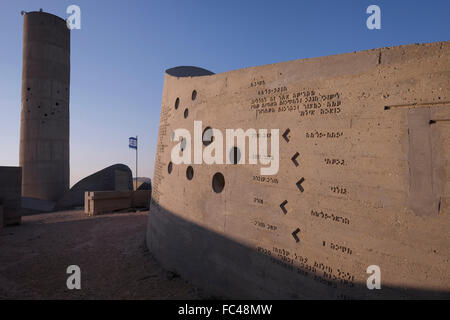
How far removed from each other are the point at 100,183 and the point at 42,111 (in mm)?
7190

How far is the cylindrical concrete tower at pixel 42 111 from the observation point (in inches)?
872

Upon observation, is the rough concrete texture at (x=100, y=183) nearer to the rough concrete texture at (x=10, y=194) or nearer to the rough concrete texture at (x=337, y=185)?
the rough concrete texture at (x=10, y=194)

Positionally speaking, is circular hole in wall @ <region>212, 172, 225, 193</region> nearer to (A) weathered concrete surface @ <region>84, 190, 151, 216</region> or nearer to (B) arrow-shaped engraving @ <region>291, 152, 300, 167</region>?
(B) arrow-shaped engraving @ <region>291, 152, 300, 167</region>

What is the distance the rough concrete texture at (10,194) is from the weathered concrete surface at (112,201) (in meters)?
3.45

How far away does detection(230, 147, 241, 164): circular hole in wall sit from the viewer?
5.63 meters

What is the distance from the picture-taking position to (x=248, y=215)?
5.30 metres

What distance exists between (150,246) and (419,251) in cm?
768

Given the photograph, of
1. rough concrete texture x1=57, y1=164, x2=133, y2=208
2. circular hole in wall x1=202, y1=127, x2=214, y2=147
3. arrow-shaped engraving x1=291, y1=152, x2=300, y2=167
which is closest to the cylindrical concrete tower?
rough concrete texture x1=57, y1=164, x2=133, y2=208

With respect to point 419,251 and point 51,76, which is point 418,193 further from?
point 51,76

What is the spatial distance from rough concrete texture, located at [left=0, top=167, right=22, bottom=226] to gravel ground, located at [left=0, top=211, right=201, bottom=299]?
1.56m

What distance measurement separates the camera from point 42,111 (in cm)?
2227
